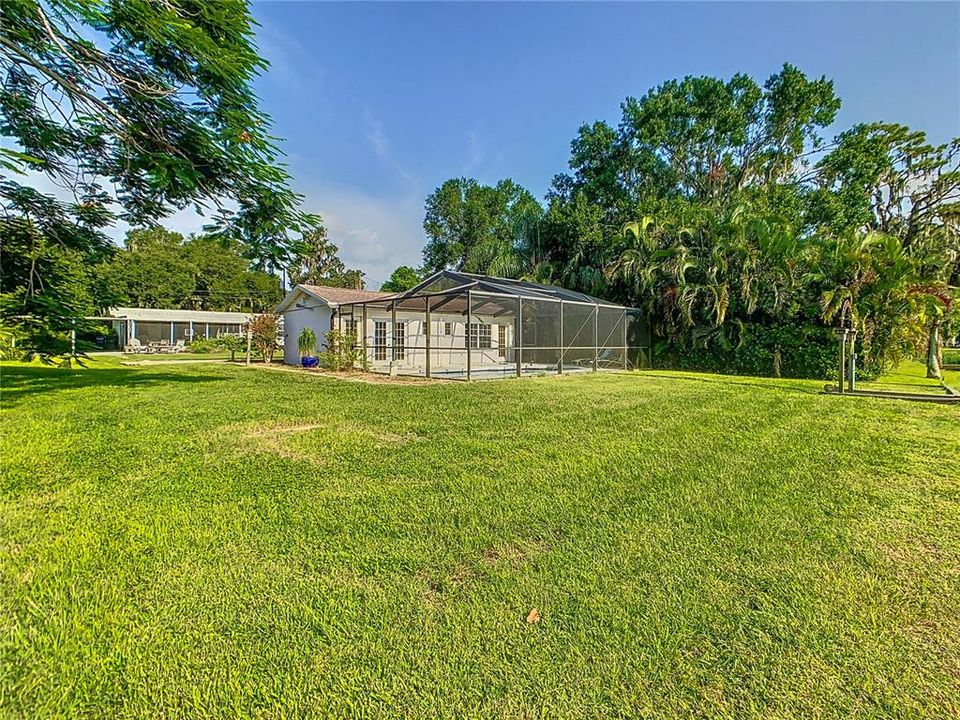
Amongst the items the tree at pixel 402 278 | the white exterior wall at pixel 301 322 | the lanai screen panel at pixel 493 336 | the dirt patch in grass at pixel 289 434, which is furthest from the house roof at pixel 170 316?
the dirt patch in grass at pixel 289 434

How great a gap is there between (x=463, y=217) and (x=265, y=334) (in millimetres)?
17672

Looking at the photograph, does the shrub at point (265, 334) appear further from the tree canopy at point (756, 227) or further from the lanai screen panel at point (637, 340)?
the lanai screen panel at point (637, 340)

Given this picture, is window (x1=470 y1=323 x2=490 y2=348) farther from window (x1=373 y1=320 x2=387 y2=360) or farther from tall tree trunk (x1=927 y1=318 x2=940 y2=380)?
tall tree trunk (x1=927 y1=318 x2=940 y2=380)

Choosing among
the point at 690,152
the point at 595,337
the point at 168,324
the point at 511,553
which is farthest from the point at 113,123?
the point at 168,324

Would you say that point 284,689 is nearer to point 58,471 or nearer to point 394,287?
point 58,471

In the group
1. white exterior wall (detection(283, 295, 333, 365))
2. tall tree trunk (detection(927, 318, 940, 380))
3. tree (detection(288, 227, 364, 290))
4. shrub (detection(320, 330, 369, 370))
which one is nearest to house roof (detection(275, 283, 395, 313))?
white exterior wall (detection(283, 295, 333, 365))

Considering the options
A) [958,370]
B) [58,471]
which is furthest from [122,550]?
[958,370]

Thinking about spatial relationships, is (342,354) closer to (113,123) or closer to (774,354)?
(113,123)

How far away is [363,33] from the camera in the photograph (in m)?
9.86

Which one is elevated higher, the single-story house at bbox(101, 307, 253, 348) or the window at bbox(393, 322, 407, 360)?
the single-story house at bbox(101, 307, 253, 348)

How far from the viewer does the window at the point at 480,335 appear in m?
16.5

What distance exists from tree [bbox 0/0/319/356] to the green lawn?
3.65 metres

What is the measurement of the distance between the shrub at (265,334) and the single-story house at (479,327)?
2.53 feet

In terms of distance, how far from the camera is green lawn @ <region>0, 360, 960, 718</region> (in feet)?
4.88
